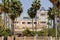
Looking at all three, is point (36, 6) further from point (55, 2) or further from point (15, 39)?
point (55, 2)

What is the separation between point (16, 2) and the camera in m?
57.4

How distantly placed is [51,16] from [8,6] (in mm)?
10871

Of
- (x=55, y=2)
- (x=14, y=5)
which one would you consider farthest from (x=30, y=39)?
(x=55, y=2)

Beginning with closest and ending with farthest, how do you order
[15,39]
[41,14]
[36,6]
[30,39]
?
[15,39] < [30,39] < [36,6] < [41,14]

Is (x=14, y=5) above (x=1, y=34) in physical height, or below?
above

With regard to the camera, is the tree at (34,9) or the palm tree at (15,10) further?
the tree at (34,9)

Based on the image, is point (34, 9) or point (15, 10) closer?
point (15, 10)

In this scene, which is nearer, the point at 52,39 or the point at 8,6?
the point at 52,39

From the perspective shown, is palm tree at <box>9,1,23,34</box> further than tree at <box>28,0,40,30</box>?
No

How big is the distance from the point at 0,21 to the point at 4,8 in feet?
46.7

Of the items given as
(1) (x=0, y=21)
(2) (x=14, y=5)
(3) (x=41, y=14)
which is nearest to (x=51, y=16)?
(2) (x=14, y=5)

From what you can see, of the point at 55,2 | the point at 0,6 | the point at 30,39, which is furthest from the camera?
the point at 0,6

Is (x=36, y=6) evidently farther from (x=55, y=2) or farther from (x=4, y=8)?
(x=55, y=2)

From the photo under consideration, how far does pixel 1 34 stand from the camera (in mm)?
58094
